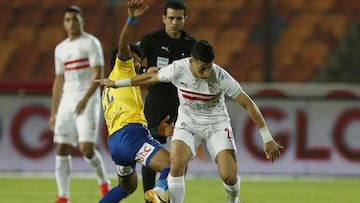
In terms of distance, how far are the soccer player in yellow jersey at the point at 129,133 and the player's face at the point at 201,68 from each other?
680 mm

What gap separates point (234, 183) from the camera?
943 cm

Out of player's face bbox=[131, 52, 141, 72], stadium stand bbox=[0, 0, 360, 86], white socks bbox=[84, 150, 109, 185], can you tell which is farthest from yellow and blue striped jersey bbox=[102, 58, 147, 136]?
stadium stand bbox=[0, 0, 360, 86]

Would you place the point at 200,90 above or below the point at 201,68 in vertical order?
below

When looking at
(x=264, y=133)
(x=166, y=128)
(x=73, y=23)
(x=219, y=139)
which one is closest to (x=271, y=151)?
(x=264, y=133)

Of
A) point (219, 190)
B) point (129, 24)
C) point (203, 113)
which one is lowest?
point (219, 190)

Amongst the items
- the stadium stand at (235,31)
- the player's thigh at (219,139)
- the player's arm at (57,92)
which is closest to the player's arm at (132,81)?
the player's thigh at (219,139)

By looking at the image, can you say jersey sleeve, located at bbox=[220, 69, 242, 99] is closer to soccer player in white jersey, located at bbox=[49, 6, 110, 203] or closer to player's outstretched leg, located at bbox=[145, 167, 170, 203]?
player's outstretched leg, located at bbox=[145, 167, 170, 203]

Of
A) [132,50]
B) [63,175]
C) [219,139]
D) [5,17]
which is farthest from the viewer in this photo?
[5,17]

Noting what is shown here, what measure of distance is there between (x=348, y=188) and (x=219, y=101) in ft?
18.0

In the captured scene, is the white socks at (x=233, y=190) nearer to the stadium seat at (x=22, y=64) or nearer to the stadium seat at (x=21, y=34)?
the stadium seat at (x=22, y=64)

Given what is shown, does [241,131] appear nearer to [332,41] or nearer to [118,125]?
[332,41]

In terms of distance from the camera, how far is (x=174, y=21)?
1050cm

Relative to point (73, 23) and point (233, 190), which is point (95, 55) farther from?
point (233, 190)

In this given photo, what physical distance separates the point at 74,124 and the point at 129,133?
10.1 feet
